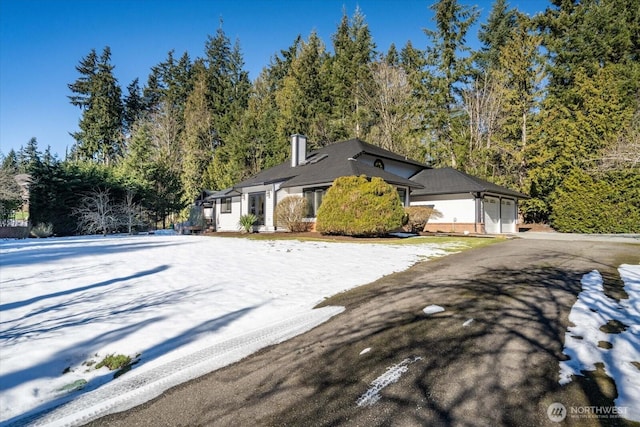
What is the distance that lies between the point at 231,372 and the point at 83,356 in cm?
172

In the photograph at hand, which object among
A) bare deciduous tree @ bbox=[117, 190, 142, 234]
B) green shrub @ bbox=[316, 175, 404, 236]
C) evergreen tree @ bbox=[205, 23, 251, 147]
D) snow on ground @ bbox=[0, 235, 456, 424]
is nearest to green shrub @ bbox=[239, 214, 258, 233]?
bare deciduous tree @ bbox=[117, 190, 142, 234]

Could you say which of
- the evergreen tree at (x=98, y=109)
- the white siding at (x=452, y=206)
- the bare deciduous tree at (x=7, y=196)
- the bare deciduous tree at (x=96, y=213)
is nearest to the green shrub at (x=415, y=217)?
the white siding at (x=452, y=206)

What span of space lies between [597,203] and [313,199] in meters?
20.0

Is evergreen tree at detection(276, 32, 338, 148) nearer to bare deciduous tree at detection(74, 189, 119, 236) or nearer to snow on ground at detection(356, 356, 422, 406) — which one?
bare deciduous tree at detection(74, 189, 119, 236)

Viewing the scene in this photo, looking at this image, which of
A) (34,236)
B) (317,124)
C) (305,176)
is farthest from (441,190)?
(34,236)

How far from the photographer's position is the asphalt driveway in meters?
2.15

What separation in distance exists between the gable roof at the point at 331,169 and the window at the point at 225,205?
2.55m

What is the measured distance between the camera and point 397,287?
557 cm

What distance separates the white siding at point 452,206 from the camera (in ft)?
67.9

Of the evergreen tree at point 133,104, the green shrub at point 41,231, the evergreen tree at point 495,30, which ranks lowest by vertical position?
the green shrub at point 41,231

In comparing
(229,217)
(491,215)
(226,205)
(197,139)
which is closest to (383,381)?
(491,215)
